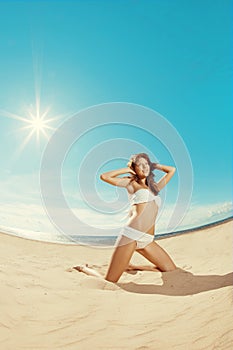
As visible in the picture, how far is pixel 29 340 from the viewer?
273cm

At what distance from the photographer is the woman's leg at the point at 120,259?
16.4ft

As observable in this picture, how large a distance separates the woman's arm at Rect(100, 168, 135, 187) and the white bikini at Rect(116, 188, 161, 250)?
0.79 ft

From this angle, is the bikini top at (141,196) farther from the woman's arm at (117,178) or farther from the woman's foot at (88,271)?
the woman's foot at (88,271)

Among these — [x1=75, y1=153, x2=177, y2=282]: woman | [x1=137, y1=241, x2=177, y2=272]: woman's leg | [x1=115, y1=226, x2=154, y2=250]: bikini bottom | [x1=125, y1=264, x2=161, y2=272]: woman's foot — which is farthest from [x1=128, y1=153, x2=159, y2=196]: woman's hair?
[x1=125, y1=264, x2=161, y2=272]: woman's foot

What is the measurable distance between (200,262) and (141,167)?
263 cm

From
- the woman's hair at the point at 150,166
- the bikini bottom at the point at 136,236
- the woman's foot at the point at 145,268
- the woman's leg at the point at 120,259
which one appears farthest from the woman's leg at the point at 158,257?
the woman's hair at the point at 150,166

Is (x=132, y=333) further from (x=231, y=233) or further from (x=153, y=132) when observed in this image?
(x=231, y=233)

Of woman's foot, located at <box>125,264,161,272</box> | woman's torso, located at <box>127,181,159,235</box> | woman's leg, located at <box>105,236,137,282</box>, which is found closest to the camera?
woman's leg, located at <box>105,236,137,282</box>

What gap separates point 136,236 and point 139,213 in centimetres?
39

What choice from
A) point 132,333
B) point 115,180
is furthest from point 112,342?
point 115,180

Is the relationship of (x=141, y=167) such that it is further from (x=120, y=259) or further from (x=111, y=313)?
(x=111, y=313)

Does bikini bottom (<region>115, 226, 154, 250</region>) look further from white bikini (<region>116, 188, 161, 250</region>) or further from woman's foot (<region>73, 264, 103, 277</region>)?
woman's foot (<region>73, 264, 103, 277</region>)

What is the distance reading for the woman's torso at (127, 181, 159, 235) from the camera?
5.25m

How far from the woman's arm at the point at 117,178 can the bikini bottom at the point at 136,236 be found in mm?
764
